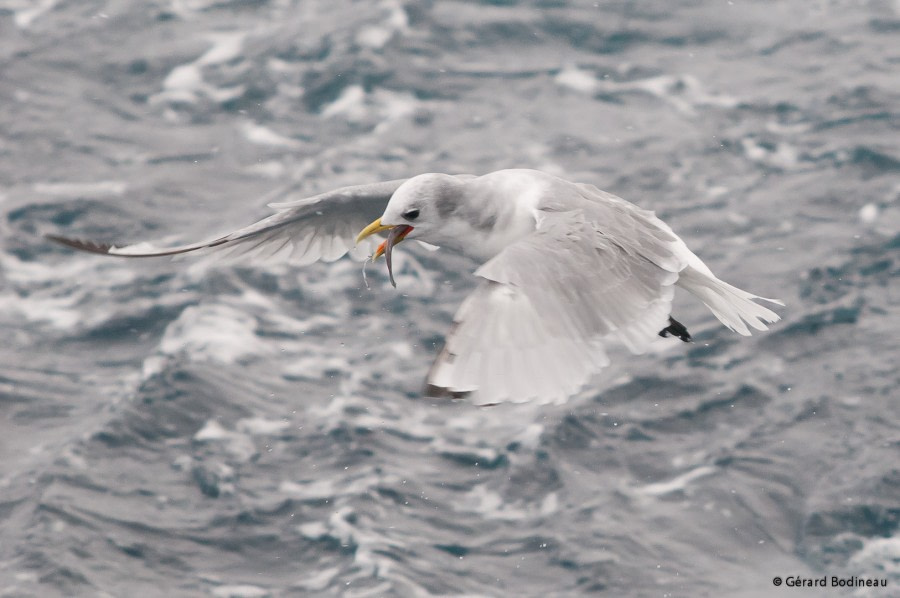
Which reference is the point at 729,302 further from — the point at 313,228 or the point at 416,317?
the point at 416,317

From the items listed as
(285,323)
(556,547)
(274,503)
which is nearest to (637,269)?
(556,547)

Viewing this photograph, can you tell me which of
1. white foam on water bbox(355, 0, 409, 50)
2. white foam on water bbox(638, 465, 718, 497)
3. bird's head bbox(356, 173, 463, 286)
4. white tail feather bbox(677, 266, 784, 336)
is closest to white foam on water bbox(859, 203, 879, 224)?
white foam on water bbox(638, 465, 718, 497)

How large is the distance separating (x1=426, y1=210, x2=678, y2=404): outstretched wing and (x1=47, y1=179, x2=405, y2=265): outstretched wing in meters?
1.85

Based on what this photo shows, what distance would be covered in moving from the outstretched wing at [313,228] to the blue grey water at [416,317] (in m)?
4.19

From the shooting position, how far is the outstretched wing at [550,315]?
6934 mm

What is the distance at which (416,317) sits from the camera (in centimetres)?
1650

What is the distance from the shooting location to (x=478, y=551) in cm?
1328

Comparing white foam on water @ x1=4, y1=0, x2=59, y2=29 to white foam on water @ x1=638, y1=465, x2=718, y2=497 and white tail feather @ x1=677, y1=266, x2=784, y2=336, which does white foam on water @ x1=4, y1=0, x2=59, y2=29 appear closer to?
white foam on water @ x1=638, y1=465, x2=718, y2=497

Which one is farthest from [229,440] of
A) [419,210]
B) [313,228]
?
[419,210]

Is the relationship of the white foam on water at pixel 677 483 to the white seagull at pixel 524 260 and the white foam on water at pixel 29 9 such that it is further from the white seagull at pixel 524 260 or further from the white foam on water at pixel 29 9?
the white foam on water at pixel 29 9

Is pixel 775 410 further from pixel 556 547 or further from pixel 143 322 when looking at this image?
pixel 143 322

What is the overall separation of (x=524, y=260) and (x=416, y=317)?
8757 millimetres

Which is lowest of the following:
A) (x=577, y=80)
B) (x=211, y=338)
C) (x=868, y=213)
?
(x=211, y=338)

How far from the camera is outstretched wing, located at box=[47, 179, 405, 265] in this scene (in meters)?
9.90
